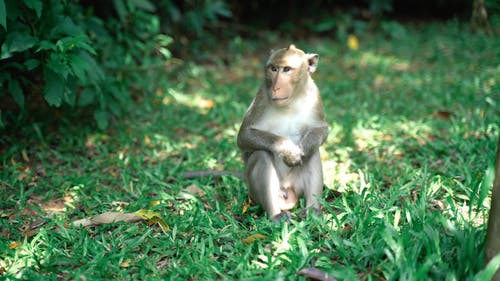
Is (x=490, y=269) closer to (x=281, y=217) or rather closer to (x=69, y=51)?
(x=281, y=217)

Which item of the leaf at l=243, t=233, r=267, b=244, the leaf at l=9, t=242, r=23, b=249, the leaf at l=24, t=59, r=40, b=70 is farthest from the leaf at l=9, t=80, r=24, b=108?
the leaf at l=243, t=233, r=267, b=244

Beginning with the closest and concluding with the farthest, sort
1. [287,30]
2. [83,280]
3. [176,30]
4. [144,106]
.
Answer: [83,280] < [144,106] < [176,30] < [287,30]

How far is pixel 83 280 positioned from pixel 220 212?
1219 mm

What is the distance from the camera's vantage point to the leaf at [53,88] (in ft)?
14.4

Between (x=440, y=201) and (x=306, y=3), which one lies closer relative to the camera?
(x=440, y=201)

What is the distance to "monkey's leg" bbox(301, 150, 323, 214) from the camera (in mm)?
3939

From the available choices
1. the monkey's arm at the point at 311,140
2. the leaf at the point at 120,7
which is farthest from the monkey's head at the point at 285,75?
the leaf at the point at 120,7

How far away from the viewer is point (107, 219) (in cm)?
401

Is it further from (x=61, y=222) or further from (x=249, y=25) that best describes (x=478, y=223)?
(x=249, y=25)

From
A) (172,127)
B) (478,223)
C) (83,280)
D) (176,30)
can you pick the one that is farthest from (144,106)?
(478,223)

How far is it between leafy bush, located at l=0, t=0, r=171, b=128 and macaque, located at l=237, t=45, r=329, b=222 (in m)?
1.49

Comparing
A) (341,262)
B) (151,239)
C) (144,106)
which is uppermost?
(341,262)

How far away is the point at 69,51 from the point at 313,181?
2320mm

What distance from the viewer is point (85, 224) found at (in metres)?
→ 4.01
